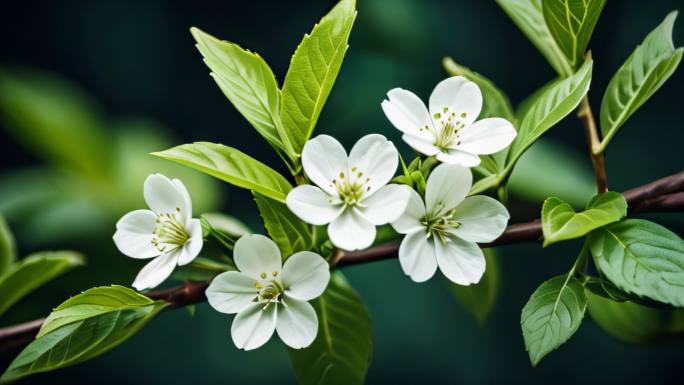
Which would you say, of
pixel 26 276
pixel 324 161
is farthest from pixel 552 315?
pixel 26 276

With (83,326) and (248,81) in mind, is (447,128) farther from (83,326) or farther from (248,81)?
(83,326)

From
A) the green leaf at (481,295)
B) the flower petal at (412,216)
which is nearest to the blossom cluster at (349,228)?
the flower petal at (412,216)

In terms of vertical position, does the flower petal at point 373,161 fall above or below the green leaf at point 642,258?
above

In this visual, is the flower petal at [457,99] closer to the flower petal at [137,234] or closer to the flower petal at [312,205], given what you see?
the flower petal at [312,205]

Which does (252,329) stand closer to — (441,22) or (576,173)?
(576,173)

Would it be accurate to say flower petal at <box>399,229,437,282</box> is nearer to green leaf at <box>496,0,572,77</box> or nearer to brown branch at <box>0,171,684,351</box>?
brown branch at <box>0,171,684,351</box>

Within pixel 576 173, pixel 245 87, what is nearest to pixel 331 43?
pixel 245 87

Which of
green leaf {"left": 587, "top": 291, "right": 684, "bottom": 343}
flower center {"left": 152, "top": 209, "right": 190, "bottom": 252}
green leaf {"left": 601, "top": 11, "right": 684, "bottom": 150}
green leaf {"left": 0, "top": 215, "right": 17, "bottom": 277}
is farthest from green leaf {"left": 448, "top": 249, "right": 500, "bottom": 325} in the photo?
green leaf {"left": 0, "top": 215, "right": 17, "bottom": 277}
